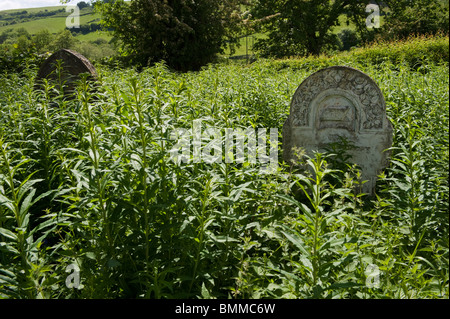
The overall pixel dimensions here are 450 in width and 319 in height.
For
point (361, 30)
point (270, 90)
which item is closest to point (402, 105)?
point (270, 90)

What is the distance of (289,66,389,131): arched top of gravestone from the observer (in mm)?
4406

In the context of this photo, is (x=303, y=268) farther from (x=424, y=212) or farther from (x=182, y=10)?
(x=182, y=10)

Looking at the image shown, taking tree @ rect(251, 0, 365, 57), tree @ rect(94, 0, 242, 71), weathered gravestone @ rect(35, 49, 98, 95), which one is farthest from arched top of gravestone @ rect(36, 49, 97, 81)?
tree @ rect(251, 0, 365, 57)

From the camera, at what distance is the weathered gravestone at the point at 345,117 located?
175 inches

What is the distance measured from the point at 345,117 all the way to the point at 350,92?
0.30 metres

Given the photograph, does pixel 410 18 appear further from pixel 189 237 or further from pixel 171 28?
pixel 189 237

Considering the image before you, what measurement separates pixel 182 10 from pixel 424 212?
737 inches

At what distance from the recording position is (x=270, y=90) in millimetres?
6660

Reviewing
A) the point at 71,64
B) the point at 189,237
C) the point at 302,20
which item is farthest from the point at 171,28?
the point at 189,237

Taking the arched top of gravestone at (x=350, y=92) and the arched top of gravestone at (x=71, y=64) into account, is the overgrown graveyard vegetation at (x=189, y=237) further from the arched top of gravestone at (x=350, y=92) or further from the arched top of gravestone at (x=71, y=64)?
the arched top of gravestone at (x=71, y=64)

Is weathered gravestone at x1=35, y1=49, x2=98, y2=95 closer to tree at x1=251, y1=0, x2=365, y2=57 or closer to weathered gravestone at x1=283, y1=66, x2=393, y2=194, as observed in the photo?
weathered gravestone at x1=283, y1=66, x2=393, y2=194

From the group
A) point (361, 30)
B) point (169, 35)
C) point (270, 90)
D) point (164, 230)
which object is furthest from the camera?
point (361, 30)
